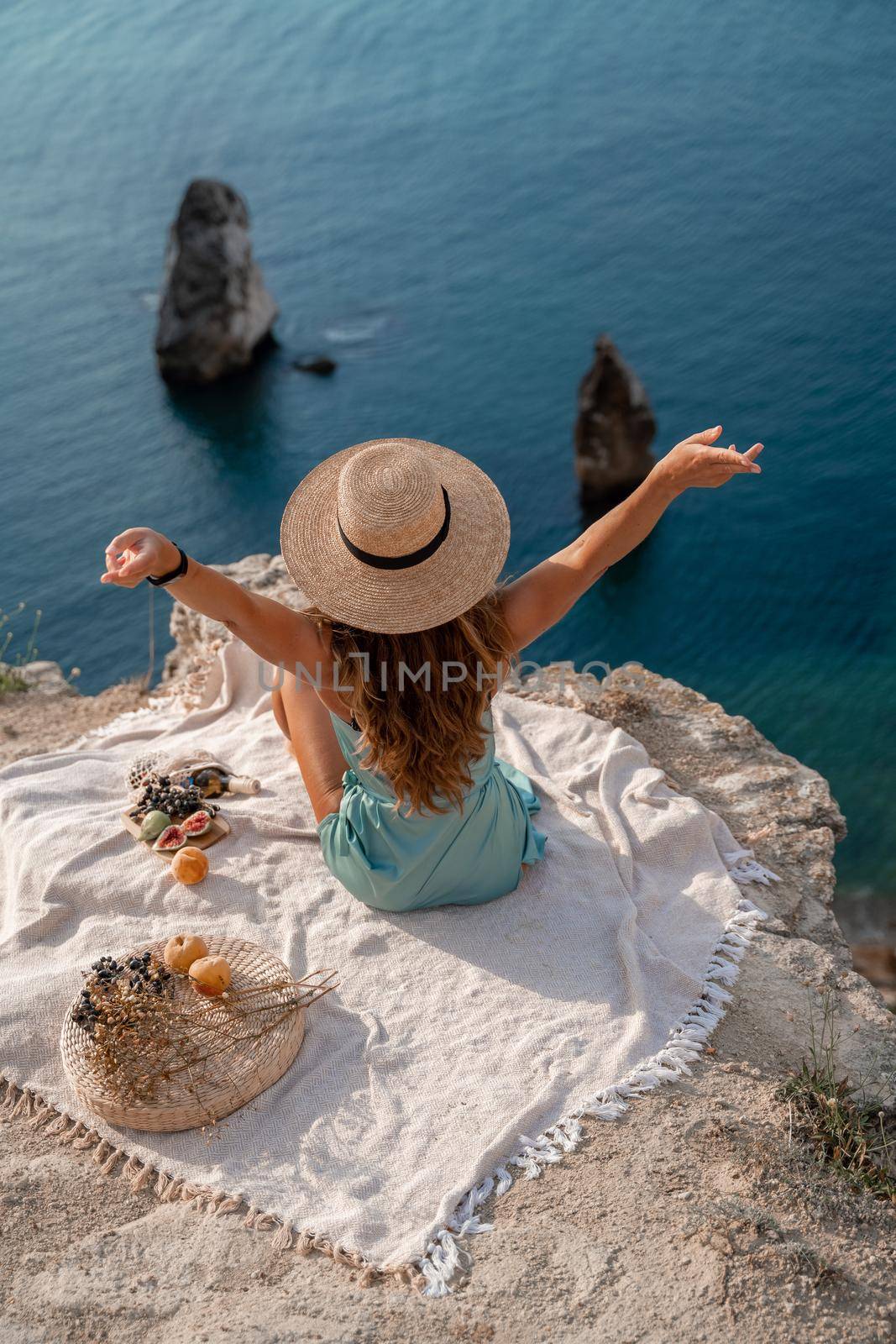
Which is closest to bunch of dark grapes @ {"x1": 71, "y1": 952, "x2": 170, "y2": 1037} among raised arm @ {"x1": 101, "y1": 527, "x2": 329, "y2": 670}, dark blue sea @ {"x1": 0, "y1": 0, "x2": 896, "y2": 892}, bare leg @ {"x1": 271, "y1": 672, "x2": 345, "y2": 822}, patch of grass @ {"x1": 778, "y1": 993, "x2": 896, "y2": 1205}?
bare leg @ {"x1": 271, "y1": 672, "x2": 345, "y2": 822}

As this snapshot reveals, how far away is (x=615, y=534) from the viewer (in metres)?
3.91

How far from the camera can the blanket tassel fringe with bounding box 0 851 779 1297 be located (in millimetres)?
3527

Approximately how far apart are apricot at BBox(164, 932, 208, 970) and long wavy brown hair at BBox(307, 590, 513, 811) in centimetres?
88

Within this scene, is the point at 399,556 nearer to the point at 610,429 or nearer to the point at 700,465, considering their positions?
the point at 700,465

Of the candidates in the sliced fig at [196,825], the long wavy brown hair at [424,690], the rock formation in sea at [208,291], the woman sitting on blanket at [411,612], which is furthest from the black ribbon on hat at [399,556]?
the rock formation in sea at [208,291]

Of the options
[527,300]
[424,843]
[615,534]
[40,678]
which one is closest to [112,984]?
[424,843]

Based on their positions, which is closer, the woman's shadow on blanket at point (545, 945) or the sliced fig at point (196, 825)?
the woman's shadow on blanket at point (545, 945)

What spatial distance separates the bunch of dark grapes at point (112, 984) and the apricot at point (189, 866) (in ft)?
2.24

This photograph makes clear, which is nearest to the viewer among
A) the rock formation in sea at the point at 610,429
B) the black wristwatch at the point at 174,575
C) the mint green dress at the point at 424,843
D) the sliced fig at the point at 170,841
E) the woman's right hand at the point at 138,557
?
the woman's right hand at the point at 138,557

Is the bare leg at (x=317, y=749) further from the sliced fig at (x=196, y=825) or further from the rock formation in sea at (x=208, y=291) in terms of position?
the rock formation in sea at (x=208, y=291)

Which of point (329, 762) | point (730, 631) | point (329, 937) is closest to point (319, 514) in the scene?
point (329, 762)

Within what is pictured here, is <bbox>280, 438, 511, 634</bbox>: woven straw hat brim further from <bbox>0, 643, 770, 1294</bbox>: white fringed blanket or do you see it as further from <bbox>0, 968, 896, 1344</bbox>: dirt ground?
<bbox>0, 968, 896, 1344</bbox>: dirt ground

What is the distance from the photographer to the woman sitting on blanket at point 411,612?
373 cm

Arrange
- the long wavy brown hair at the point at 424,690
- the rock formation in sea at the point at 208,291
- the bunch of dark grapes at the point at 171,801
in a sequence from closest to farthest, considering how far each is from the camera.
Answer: the long wavy brown hair at the point at 424,690, the bunch of dark grapes at the point at 171,801, the rock formation in sea at the point at 208,291
